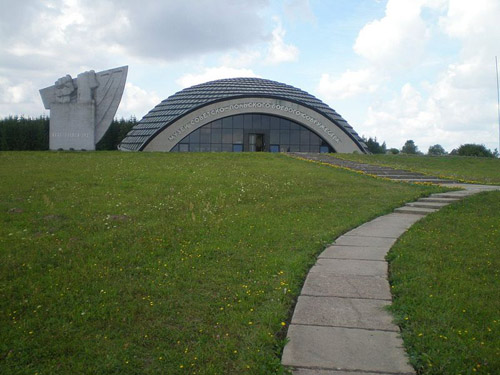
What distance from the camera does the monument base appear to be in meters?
24.8

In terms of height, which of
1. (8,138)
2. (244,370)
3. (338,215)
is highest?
(8,138)

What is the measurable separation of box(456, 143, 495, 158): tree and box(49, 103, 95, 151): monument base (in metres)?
39.3

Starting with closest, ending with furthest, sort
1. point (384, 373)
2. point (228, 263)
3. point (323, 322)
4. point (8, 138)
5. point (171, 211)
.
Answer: point (384, 373)
point (323, 322)
point (228, 263)
point (171, 211)
point (8, 138)

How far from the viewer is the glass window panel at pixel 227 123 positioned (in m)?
46.4

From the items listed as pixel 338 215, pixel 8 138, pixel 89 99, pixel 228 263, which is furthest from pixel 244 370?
pixel 8 138

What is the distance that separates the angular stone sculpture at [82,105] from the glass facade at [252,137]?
19.9 meters

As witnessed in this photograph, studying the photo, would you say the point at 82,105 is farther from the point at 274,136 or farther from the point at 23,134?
the point at 274,136

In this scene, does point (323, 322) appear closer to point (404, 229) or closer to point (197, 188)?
point (404, 229)

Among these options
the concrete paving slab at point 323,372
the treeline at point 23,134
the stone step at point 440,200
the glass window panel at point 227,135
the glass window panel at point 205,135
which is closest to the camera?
the concrete paving slab at point 323,372

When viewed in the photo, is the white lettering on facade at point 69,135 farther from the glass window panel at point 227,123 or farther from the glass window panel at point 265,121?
the glass window panel at point 265,121

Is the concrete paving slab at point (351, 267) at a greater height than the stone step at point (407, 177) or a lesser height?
lesser

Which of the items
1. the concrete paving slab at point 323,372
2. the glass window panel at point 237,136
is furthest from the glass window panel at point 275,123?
the concrete paving slab at point 323,372

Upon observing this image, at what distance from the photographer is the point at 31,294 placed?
516 cm

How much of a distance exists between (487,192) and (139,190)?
9610 mm
